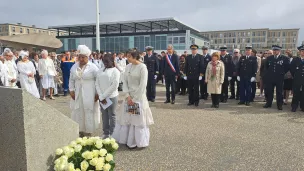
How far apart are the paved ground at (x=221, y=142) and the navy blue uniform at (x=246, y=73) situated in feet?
3.84

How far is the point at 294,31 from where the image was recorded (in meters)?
118

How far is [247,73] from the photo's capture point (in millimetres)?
8883

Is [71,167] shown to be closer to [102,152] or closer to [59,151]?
[59,151]

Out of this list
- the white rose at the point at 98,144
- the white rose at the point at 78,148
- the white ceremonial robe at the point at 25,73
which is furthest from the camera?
the white ceremonial robe at the point at 25,73

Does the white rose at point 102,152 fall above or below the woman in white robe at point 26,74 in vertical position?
below

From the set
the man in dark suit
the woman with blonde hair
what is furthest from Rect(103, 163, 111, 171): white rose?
the man in dark suit

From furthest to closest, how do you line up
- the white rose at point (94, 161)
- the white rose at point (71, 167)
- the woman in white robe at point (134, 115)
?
the woman in white robe at point (134, 115), the white rose at point (94, 161), the white rose at point (71, 167)

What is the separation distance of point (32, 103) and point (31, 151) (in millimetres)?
487

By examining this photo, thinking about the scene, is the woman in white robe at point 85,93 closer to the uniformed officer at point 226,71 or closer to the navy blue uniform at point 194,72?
the navy blue uniform at point 194,72

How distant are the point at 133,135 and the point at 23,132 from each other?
2.53m

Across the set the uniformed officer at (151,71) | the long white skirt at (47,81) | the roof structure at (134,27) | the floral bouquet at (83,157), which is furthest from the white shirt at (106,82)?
the roof structure at (134,27)

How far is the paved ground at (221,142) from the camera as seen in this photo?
4.02 metres

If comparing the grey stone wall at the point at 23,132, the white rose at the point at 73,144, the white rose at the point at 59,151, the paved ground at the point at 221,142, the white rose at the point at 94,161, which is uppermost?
the grey stone wall at the point at 23,132

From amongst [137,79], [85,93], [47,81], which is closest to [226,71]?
[137,79]
